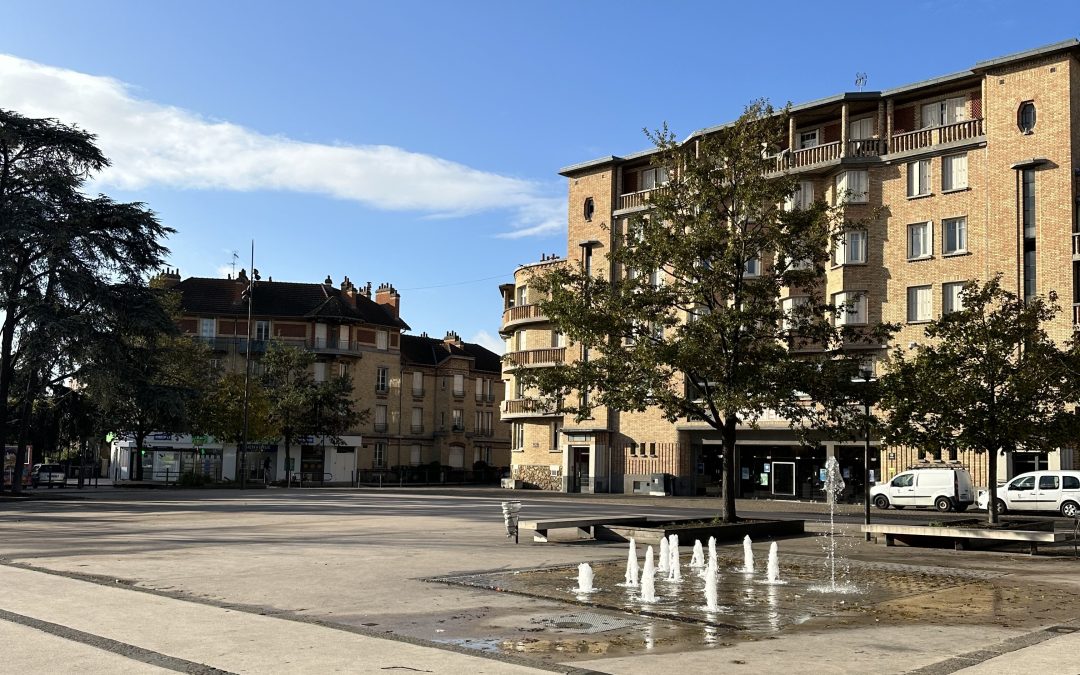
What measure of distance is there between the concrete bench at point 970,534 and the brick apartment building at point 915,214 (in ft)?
55.2

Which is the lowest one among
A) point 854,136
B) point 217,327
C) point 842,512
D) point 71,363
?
point 842,512

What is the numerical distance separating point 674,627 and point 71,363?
114 feet

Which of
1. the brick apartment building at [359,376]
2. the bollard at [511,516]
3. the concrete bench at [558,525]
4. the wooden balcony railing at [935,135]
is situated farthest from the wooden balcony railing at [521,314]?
the bollard at [511,516]

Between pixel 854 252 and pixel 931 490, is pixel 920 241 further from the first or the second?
pixel 931 490

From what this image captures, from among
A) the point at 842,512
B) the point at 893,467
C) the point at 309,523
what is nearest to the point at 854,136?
the point at 893,467

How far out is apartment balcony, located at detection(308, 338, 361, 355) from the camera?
7662 centimetres

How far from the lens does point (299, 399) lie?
61.4 m

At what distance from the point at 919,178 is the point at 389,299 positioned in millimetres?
51123

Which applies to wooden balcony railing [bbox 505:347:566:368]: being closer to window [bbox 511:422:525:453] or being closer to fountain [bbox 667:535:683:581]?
window [bbox 511:422:525:453]

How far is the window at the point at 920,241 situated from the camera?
44.5 m

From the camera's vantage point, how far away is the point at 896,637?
31.6ft

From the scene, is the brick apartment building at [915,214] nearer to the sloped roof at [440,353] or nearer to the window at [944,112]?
the window at [944,112]

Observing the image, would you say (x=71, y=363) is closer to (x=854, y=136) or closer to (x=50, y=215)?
(x=50, y=215)

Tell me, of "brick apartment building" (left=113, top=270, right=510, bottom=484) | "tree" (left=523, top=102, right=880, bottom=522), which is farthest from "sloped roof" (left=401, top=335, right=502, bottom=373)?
"tree" (left=523, top=102, right=880, bottom=522)
